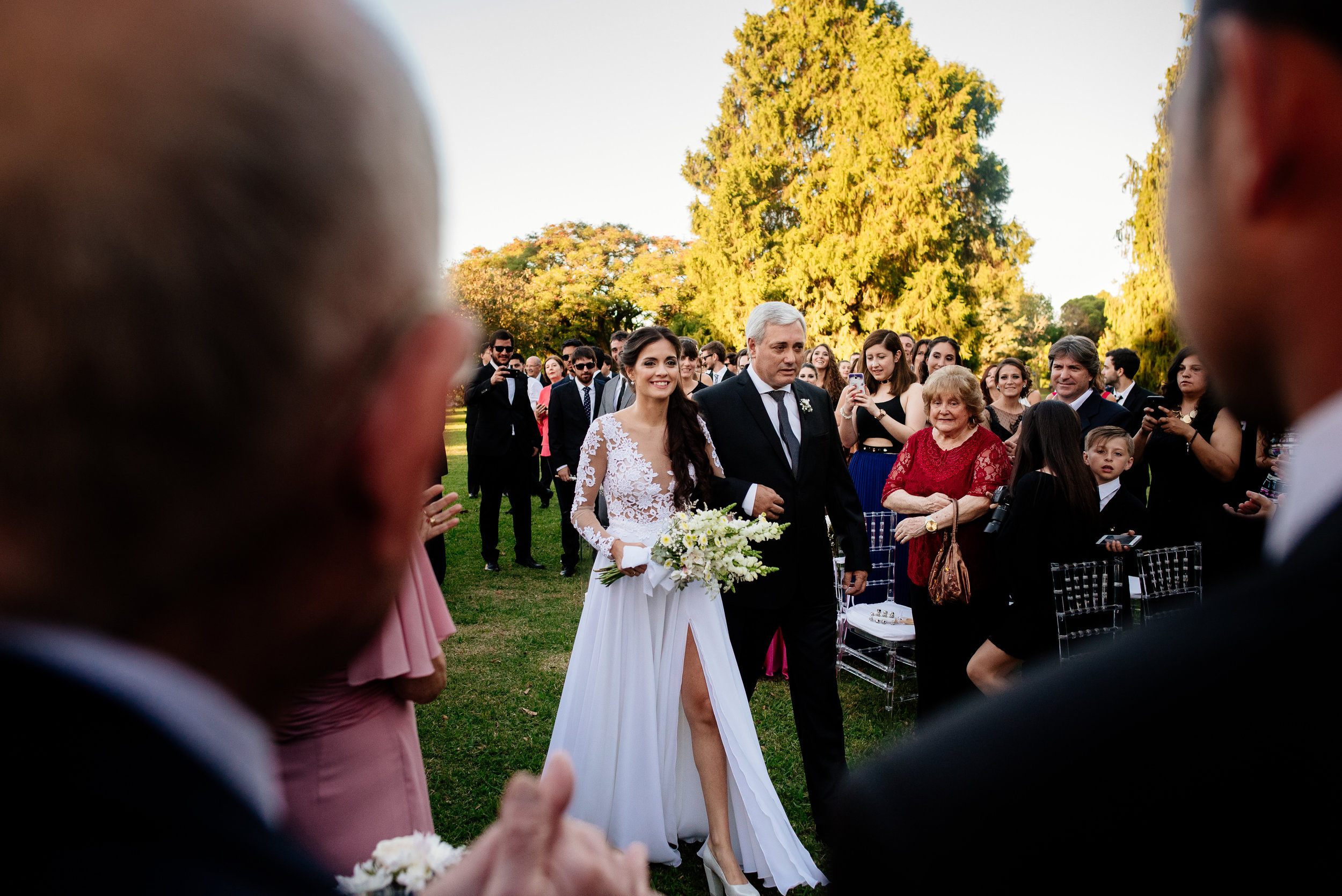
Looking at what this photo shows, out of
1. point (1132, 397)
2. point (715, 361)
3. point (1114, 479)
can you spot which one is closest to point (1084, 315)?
point (715, 361)

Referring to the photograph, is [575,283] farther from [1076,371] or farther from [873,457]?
[1076,371]

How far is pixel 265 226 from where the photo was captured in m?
0.48

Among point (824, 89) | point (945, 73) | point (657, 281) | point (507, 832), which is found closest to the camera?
point (507, 832)

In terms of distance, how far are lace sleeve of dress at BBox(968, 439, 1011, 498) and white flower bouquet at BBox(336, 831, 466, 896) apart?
4.37 meters

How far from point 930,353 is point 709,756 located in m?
6.19

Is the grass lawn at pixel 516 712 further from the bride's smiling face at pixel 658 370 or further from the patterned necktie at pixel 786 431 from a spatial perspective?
the bride's smiling face at pixel 658 370

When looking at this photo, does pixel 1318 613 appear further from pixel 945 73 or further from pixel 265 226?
pixel 945 73

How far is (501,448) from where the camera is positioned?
9.98 metres

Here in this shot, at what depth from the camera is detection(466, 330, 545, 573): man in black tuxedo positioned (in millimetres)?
9953

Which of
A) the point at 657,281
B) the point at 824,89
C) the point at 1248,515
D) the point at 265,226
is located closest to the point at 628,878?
the point at 265,226

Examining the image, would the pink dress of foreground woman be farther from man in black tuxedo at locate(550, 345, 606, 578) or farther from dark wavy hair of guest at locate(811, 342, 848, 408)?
dark wavy hair of guest at locate(811, 342, 848, 408)

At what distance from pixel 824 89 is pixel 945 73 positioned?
17.7ft

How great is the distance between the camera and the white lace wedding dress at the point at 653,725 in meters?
4.00

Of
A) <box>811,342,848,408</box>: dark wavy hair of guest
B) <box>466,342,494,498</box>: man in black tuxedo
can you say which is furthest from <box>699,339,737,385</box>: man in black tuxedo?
<box>466,342,494,498</box>: man in black tuxedo
